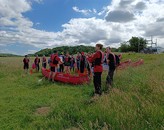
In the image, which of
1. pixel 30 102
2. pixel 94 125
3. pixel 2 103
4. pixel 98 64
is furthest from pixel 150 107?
pixel 2 103

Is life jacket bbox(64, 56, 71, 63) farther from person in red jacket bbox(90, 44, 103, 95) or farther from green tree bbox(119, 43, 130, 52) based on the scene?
green tree bbox(119, 43, 130, 52)

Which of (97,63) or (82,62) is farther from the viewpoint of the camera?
(82,62)

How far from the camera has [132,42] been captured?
350 feet

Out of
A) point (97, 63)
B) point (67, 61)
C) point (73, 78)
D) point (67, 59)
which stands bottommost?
point (73, 78)

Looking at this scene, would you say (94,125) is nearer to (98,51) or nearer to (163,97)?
(163,97)

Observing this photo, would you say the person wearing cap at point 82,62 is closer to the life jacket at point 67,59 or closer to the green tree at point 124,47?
the life jacket at point 67,59

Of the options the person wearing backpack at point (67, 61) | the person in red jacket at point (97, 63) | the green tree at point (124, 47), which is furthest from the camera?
the green tree at point (124, 47)

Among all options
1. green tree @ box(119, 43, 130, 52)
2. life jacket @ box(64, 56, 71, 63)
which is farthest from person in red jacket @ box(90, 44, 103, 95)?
green tree @ box(119, 43, 130, 52)

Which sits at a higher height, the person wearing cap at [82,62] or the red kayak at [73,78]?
the person wearing cap at [82,62]

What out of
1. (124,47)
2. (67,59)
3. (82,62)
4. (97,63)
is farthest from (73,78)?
(124,47)

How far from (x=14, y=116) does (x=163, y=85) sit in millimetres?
4624

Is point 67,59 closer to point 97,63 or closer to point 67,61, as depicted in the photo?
point 67,61

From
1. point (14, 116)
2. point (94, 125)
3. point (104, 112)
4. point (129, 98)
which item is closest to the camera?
point (94, 125)

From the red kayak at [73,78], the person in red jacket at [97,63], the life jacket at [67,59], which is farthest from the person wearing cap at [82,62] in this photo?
the person in red jacket at [97,63]
